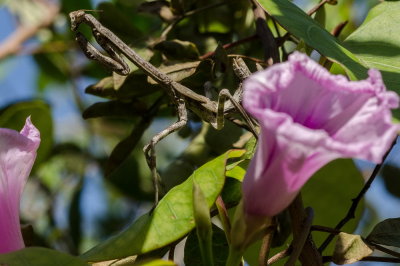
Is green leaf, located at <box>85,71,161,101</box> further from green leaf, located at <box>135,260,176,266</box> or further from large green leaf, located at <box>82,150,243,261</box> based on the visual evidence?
green leaf, located at <box>135,260,176,266</box>

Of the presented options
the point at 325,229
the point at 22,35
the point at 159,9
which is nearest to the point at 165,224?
the point at 325,229

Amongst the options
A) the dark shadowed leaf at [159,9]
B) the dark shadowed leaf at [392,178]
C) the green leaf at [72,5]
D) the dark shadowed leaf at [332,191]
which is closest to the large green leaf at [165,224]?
the dark shadowed leaf at [332,191]

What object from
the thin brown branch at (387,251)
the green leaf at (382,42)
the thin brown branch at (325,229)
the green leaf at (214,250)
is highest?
the green leaf at (382,42)

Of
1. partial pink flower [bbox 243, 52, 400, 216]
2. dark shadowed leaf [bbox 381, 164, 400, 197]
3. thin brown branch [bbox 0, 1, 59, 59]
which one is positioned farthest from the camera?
thin brown branch [bbox 0, 1, 59, 59]

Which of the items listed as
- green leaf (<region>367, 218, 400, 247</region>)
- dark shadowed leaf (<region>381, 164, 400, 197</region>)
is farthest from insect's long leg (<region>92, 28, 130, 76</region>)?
dark shadowed leaf (<region>381, 164, 400, 197</region>)

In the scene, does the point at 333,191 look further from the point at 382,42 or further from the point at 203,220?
the point at 203,220

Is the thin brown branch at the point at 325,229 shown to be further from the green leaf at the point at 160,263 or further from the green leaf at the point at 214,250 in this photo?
the green leaf at the point at 160,263
